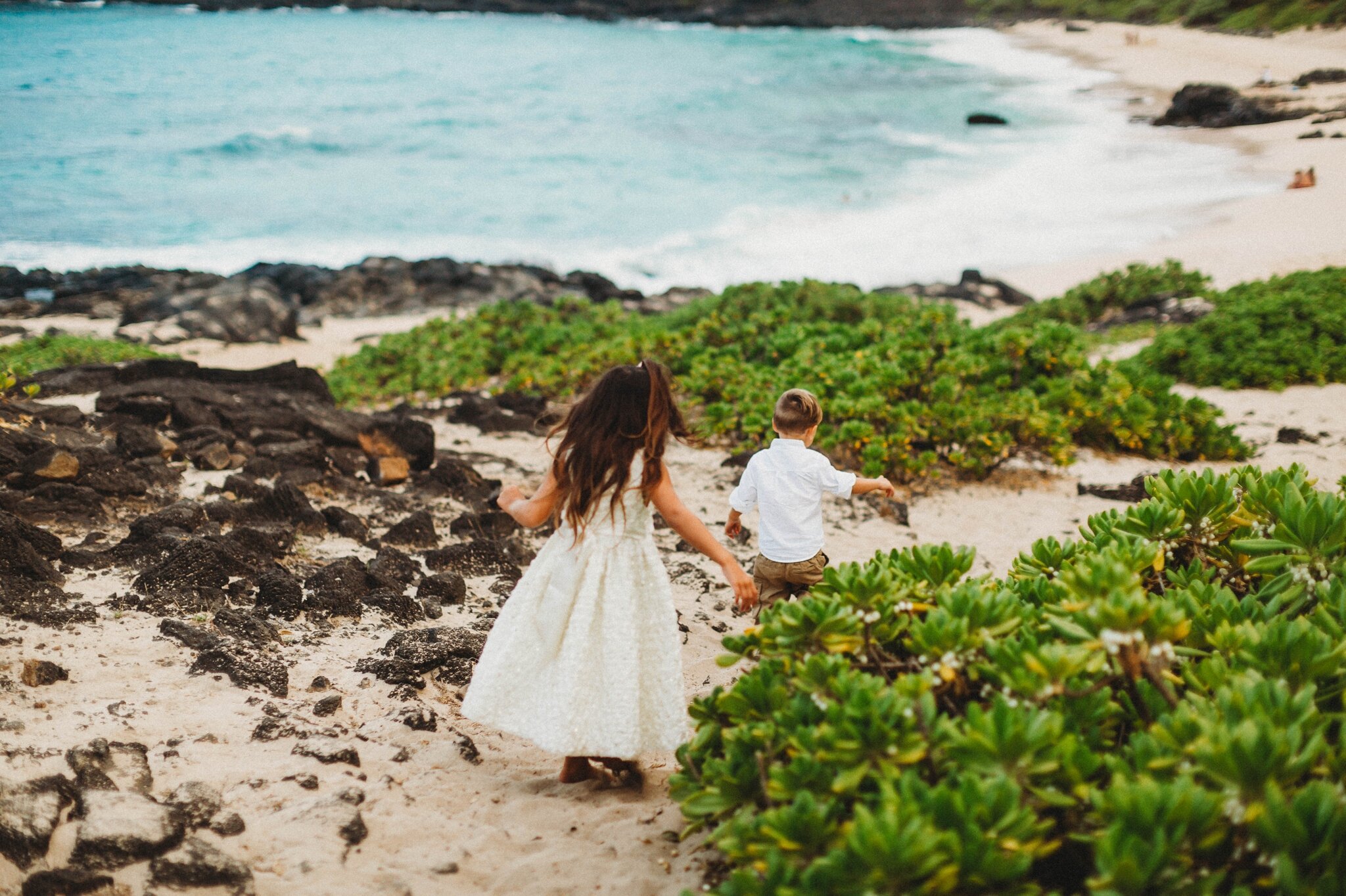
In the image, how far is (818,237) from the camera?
75.9 feet

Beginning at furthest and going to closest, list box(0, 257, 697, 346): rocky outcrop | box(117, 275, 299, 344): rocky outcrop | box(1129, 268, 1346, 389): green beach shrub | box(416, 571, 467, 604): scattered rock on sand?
1. box(0, 257, 697, 346): rocky outcrop
2. box(117, 275, 299, 344): rocky outcrop
3. box(1129, 268, 1346, 389): green beach shrub
4. box(416, 571, 467, 604): scattered rock on sand

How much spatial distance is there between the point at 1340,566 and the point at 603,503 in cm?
224

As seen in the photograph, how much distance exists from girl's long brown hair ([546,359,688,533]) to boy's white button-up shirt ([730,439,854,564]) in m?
0.83

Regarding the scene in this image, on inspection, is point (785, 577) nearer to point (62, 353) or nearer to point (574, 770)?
point (574, 770)

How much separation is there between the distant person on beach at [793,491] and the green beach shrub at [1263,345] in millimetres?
6614

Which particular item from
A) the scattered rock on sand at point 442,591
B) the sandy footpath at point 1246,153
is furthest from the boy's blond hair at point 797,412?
the sandy footpath at point 1246,153

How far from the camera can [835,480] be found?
3.84m

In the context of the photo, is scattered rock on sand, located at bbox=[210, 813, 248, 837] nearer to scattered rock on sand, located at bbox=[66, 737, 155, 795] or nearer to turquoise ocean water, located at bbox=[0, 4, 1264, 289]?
scattered rock on sand, located at bbox=[66, 737, 155, 795]

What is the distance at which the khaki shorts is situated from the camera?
4000 millimetres

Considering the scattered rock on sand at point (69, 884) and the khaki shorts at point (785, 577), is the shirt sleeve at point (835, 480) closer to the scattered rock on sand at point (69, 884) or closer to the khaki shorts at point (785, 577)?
the khaki shorts at point (785, 577)

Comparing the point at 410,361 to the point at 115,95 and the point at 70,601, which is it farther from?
the point at 115,95

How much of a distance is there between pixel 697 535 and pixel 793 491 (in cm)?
89

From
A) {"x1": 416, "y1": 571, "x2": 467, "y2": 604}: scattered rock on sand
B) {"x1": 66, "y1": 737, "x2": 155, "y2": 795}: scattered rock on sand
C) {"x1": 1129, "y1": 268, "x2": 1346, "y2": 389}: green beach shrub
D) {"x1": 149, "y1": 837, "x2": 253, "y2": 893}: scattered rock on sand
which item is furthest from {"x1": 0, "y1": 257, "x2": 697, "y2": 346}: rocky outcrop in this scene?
{"x1": 149, "y1": 837, "x2": 253, "y2": 893}: scattered rock on sand

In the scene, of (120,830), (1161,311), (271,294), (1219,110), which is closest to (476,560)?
(120,830)
